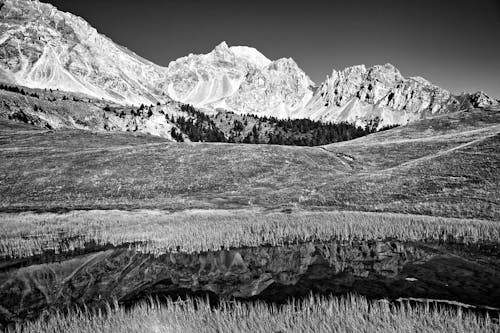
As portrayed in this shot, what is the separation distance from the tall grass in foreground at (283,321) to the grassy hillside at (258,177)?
112 feet

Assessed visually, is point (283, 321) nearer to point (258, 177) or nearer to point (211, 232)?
point (211, 232)

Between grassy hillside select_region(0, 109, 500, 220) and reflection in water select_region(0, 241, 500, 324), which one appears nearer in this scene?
reflection in water select_region(0, 241, 500, 324)

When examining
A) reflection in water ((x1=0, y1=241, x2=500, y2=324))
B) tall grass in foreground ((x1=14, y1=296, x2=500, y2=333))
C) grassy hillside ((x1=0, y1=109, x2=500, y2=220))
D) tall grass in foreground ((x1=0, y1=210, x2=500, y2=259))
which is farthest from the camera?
grassy hillside ((x1=0, y1=109, x2=500, y2=220))

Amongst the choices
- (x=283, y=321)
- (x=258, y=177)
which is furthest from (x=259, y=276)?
(x=258, y=177)

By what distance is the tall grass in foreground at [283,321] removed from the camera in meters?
11.2

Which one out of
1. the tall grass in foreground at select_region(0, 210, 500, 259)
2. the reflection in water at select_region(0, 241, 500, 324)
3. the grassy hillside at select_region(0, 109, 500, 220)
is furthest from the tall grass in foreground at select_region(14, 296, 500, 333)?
the grassy hillside at select_region(0, 109, 500, 220)

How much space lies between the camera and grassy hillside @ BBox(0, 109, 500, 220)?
166 feet

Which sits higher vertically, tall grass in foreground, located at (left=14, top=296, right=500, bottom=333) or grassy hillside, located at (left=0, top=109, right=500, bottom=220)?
grassy hillside, located at (left=0, top=109, right=500, bottom=220)

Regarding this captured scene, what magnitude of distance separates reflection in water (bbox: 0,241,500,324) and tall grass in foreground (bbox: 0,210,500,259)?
2.96 metres

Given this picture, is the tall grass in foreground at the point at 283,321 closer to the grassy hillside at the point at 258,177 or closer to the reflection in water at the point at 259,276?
the reflection in water at the point at 259,276

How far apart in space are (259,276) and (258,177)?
4795cm

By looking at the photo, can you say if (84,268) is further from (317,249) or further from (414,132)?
(414,132)

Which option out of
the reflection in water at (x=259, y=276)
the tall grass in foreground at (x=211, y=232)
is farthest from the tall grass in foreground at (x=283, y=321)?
the tall grass in foreground at (x=211, y=232)

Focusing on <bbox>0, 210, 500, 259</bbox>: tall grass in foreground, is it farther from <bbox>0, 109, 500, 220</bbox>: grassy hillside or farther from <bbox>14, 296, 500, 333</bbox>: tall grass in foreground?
<bbox>14, 296, 500, 333</bbox>: tall grass in foreground
